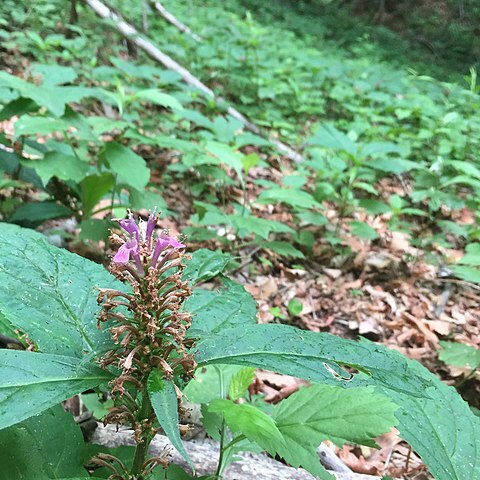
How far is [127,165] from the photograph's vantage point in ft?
9.00

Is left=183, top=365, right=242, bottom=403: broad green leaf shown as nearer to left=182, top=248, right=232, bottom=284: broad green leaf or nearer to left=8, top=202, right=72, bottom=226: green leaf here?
left=182, top=248, right=232, bottom=284: broad green leaf

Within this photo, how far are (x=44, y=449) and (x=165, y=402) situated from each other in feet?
1.43

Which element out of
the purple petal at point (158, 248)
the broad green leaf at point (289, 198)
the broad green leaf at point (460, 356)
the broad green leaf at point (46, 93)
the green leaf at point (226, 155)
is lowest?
the broad green leaf at point (460, 356)

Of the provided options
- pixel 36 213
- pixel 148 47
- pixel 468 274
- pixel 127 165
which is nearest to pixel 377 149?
pixel 468 274

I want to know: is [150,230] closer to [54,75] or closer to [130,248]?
[130,248]

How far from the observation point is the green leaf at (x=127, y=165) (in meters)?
2.69

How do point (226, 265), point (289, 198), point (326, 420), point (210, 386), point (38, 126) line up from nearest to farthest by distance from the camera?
point (326, 420) < point (210, 386) < point (226, 265) < point (38, 126) < point (289, 198)

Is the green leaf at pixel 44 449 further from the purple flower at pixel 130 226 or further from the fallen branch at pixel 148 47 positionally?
the fallen branch at pixel 148 47

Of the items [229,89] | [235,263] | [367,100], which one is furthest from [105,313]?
[367,100]

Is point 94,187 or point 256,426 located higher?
point 256,426

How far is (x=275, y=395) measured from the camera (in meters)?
2.32

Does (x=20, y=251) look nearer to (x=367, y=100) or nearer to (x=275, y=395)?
(x=275, y=395)

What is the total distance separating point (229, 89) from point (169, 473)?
6.04 m

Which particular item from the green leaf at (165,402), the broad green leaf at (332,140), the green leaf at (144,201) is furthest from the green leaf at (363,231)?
the green leaf at (165,402)
